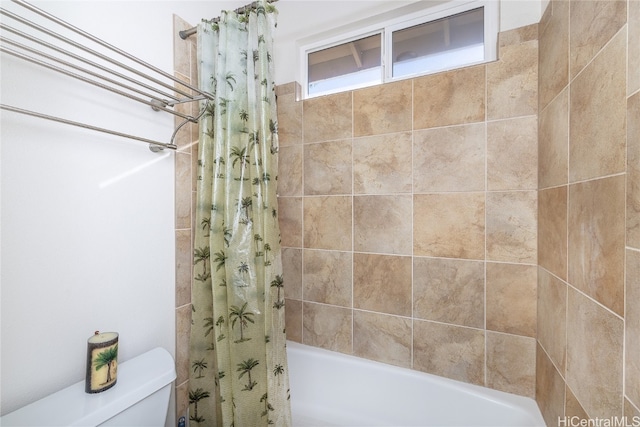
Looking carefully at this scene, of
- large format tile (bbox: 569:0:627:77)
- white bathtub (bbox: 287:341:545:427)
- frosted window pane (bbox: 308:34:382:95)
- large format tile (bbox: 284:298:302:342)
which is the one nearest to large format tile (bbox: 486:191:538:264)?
large format tile (bbox: 569:0:627:77)

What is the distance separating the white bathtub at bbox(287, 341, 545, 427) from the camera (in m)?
1.17

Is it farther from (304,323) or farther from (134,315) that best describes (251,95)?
(304,323)

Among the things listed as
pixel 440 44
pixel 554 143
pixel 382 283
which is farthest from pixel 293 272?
pixel 440 44

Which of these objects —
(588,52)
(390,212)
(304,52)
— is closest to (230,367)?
(390,212)

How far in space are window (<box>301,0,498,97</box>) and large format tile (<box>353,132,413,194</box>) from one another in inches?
14.0

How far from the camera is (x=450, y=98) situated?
4.20 feet

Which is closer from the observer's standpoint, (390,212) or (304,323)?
(390,212)

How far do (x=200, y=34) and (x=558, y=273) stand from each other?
169 centimetres

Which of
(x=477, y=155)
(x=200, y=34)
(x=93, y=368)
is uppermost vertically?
(x=200, y=34)

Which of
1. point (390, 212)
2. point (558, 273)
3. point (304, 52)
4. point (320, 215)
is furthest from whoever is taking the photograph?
point (304, 52)

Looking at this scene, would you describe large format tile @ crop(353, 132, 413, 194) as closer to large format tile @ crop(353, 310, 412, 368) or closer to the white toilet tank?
large format tile @ crop(353, 310, 412, 368)

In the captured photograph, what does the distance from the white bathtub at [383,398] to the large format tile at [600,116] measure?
97cm

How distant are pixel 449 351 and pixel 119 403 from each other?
1.30 meters

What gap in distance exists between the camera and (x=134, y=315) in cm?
107
